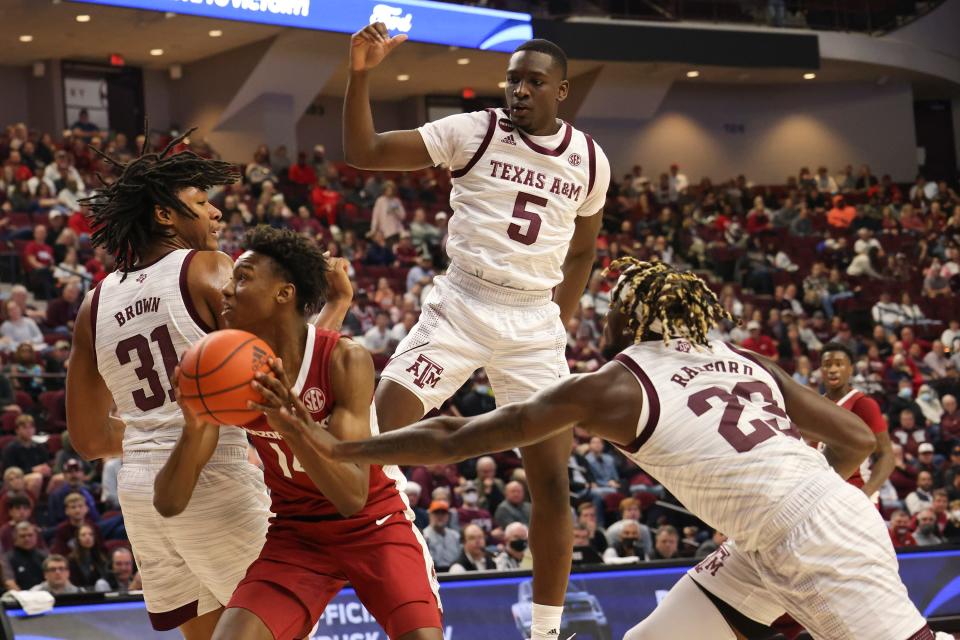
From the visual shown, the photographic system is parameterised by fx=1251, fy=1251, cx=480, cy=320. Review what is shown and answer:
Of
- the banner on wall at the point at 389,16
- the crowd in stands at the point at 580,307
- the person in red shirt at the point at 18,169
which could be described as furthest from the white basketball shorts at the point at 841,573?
the banner on wall at the point at 389,16

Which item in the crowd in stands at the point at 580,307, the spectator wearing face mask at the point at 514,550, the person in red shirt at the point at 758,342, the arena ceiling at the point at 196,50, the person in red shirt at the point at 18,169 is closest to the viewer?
the spectator wearing face mask at the point at 514,550

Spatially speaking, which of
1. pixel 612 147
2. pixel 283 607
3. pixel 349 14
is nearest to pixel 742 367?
pixel 283 607

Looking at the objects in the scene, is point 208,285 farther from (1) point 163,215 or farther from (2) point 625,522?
(2) point 625,522

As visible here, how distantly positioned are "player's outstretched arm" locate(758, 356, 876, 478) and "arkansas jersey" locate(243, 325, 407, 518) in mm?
1438

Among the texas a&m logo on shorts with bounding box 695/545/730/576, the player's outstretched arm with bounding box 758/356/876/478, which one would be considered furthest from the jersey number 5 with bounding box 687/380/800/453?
the texas a&m logo on shorts with bounding box 695/545/730/576

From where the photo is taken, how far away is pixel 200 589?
191 inches

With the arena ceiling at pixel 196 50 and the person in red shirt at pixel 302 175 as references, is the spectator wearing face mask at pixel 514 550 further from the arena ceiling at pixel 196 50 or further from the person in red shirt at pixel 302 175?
the arena ceiling at pixel 196 50

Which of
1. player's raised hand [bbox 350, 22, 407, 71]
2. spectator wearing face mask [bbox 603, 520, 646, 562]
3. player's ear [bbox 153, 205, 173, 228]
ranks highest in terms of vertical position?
player's raised hand [bbox 350, 22, 407, 71]

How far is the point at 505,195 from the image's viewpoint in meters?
5.62

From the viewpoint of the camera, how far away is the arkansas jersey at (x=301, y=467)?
4277mm

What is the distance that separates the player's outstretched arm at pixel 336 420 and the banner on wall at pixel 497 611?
391cm

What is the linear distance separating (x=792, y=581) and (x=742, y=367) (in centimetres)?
74

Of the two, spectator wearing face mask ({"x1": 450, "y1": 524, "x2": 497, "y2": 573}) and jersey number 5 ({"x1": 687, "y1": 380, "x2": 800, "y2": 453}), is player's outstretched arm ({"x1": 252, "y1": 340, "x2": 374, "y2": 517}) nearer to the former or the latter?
jersey number 5 ({"x1": 687, "y1": 380, "x2": 800, "y2": 453})

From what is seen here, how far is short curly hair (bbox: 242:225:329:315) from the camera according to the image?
4434 mm
